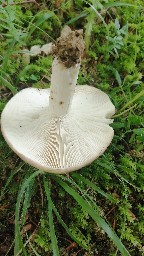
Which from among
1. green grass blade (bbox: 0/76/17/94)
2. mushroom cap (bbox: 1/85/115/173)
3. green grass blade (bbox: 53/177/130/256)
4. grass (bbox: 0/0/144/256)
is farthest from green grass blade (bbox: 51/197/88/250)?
green grass blade (bbox: 0/76/17/94)

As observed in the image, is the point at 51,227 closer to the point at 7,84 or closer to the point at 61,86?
the point at 61,86

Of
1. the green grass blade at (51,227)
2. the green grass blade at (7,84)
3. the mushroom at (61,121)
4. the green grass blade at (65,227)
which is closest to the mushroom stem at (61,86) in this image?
the mushroom at (61,121)

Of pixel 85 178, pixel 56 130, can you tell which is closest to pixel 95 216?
pixel 85 178

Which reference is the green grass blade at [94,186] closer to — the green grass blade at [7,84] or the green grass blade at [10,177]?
the green grass blade at [10,177]

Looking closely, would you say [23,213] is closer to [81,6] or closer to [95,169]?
[95,169]

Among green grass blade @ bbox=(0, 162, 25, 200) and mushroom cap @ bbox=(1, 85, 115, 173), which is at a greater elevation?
mushroom cap @ bbox=(1, 85, 115, 173)

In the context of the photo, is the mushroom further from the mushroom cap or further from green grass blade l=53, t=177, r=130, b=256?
green grass blade l=53, t=177, r=130, b=256
